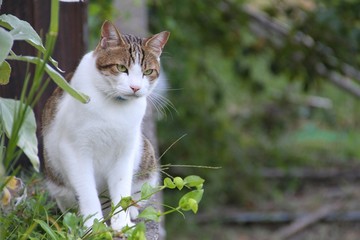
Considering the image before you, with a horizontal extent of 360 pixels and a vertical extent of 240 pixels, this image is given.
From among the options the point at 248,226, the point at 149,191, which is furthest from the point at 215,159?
the point at 149,191

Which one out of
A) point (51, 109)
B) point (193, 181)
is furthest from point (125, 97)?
point (193, 181)

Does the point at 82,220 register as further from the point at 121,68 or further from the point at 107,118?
the point at 121,68

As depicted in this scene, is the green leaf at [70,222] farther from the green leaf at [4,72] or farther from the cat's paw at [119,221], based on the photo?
the green leaf at [4,72]

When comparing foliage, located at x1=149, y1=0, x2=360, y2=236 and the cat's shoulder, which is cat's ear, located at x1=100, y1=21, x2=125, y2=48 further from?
foliage, located at x1=149, y1=0, x2=360, y2=236

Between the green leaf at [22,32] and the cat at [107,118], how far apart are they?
13.9 inches

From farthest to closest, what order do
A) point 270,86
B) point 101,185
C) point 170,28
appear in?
point 270,86 < point 170,28 < point 101,185

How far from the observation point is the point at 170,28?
17.2 ft

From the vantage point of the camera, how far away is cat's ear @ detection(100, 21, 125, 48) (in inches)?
100

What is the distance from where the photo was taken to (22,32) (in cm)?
218

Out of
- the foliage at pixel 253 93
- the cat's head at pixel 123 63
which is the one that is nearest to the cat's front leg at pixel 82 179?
the cat's head at pixel 123 63

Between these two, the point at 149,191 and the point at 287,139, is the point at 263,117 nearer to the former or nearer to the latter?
the point at 287,139

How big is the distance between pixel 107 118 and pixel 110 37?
0.81 feet

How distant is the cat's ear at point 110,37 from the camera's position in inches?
100

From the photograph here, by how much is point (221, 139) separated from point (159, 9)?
1268 millimetres
